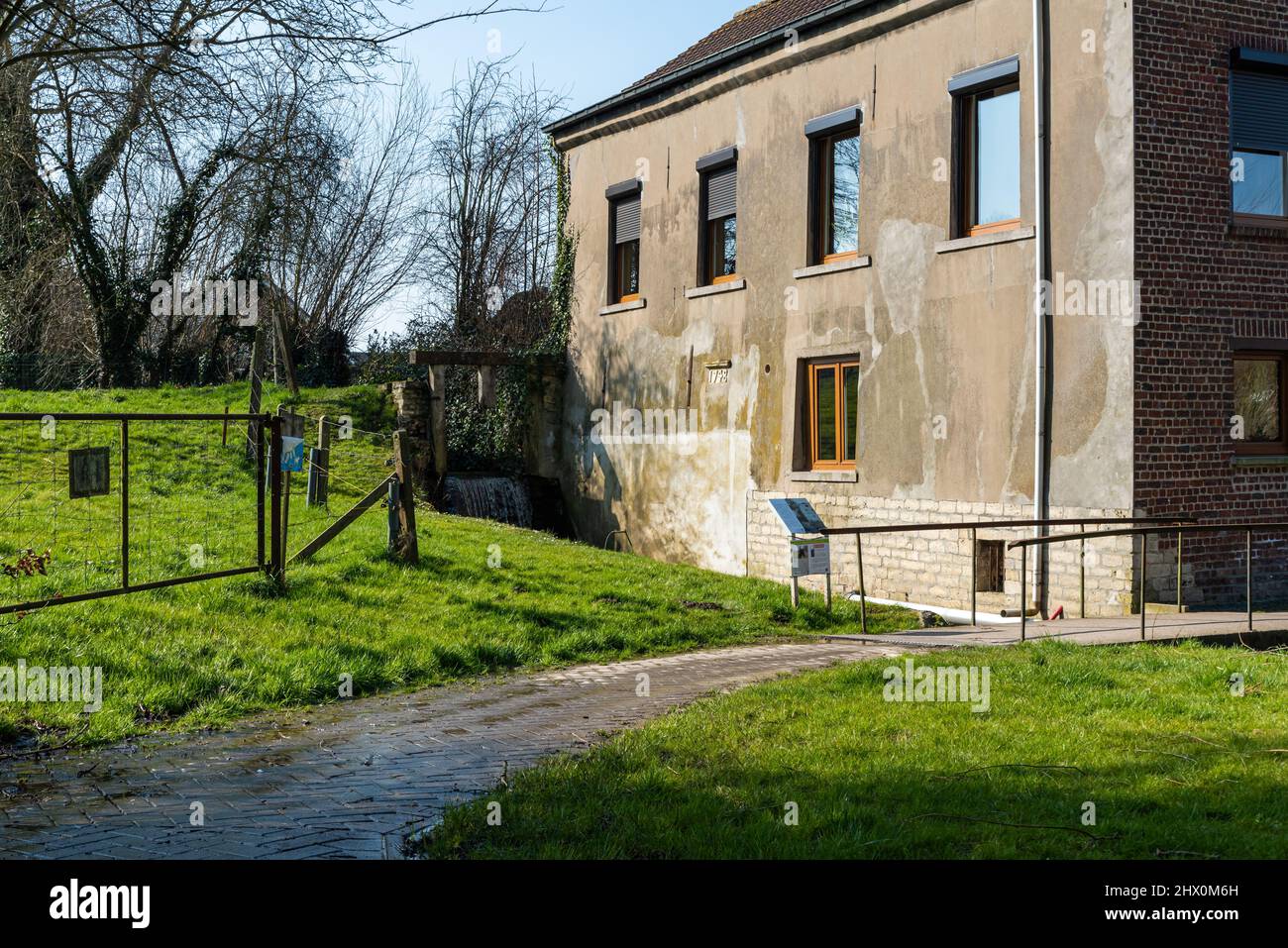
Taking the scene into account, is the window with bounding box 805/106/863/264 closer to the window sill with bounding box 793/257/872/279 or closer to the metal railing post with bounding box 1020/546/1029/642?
the window sill with bounding box 793/257/872/279

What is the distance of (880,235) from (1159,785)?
11.6m

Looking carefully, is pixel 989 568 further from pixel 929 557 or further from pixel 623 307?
pixel 623 307

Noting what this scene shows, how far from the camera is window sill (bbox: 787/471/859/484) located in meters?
17.0

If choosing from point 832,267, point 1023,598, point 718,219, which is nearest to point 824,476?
point 832,267

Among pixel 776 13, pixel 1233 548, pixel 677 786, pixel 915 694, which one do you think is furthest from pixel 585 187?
pixel 677 786

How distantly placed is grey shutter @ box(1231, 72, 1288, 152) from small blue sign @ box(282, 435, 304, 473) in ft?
35.6

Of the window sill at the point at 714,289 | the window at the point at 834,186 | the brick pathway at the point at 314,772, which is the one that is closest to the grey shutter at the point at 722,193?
the window sill at the point at 714,289

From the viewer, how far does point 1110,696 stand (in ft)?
26.9

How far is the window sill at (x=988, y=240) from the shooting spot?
566 inches

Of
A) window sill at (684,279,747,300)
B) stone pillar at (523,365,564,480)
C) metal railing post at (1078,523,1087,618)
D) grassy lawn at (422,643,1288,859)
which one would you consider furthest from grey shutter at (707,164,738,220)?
grassy lawn at (422,643,1288,859)

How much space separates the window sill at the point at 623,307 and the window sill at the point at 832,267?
4.15 metres

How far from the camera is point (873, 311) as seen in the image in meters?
16.7

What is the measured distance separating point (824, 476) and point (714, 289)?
13.1ft
